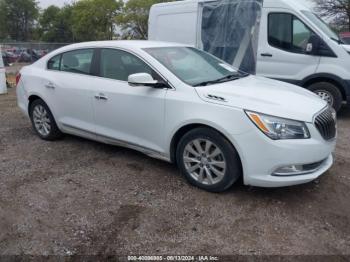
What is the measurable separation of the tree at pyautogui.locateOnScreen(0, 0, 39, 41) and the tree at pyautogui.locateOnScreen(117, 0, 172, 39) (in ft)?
140

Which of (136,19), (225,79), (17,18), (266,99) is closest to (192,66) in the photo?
(225,79)

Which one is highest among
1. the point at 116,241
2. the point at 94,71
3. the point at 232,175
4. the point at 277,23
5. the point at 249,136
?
the point at 277,23

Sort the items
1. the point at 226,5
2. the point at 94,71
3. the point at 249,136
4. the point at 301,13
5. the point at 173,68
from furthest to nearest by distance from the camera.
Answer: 1. the point at 226,5
2. the point at 301,13
3. the point at 94,71
4. the point at 173,68
5. the point at 249,136

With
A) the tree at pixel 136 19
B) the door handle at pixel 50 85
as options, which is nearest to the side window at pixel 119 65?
the door handle at pixel 50 85

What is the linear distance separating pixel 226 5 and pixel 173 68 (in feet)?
13.6

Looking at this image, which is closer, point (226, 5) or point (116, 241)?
point (116, 241)

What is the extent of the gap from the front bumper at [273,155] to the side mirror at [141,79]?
111 cm

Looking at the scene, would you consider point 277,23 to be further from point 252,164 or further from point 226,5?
point 252,164

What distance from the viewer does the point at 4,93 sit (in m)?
11.0

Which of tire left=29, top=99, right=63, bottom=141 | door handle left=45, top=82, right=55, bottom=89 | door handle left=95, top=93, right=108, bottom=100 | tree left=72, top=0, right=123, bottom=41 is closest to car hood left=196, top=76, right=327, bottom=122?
door handle left=95, top=93, right=108, bottom=100

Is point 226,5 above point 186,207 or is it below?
above

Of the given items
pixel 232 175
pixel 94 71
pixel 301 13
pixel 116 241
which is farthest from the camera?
pixel 301 13

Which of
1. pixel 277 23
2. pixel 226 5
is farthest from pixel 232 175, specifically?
pixel 226 5

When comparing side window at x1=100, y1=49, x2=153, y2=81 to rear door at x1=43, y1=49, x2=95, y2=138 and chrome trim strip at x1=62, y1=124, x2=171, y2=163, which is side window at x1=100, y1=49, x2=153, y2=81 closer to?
rear door at x1=43, y1=49, x2=95, y2=138
